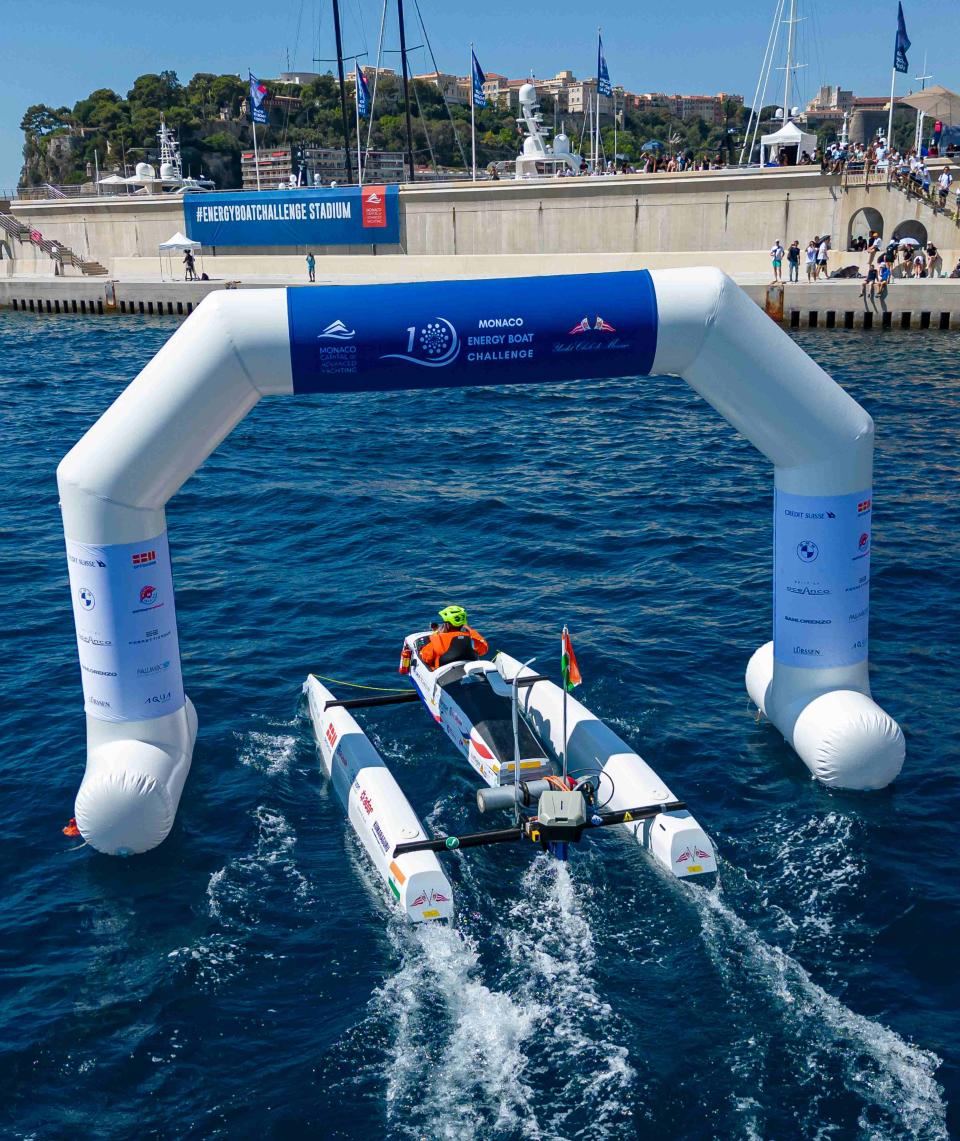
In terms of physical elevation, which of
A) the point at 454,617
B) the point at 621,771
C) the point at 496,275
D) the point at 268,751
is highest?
the point at 496,275

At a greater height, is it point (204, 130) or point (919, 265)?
point (204, 130)

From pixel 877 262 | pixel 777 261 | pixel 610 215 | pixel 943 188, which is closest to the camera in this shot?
pixel 877 262

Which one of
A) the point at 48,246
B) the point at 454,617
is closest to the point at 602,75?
the point at 48,246

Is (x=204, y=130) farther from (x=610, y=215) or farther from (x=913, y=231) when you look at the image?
(x=913, y=231)

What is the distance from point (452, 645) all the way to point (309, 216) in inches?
2003

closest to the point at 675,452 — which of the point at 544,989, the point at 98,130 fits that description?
the point at 544,989

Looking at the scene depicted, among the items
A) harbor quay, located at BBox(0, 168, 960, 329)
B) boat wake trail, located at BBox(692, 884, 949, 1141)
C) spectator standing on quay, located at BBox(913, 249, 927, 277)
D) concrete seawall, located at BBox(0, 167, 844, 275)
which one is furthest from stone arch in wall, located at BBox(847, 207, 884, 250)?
boat wake trail, located at BBox(692, 884, 949, 1141)

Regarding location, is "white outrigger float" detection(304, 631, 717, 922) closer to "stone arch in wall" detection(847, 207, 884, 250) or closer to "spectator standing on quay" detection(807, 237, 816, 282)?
"spectator standing on quay" detection(807, 237, 816, 282)

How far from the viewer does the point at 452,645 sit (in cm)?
1499

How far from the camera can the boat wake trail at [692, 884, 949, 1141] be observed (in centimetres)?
908

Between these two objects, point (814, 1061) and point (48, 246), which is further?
point (48, 246)

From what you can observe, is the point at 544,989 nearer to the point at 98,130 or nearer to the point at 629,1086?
the point at 629,1086

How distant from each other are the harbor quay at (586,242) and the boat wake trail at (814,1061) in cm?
3742

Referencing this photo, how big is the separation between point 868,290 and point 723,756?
3318 cm
